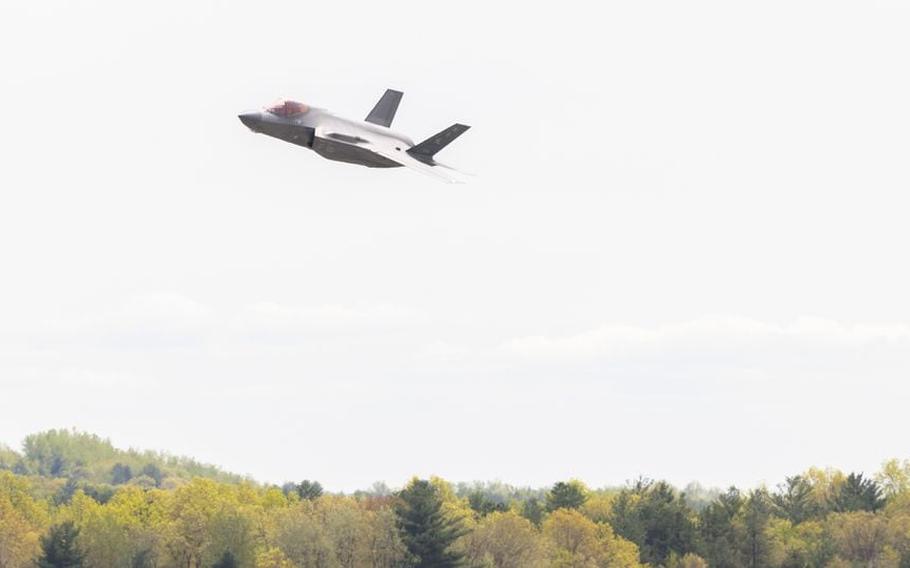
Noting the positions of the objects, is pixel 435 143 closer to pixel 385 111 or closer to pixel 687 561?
pixel 385 111

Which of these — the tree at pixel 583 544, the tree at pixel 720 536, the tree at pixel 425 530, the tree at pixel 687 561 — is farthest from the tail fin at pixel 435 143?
the tree at pixel 720 536

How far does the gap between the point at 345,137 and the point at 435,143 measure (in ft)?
21.1

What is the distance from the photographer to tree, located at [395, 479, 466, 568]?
168 meters

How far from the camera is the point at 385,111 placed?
84500 mm

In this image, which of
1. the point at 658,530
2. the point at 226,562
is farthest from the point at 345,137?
the point at 658,530

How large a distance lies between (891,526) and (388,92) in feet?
431

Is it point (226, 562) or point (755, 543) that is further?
point (755, 543)

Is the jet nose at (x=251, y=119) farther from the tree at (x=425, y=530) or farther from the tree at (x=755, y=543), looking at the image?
the tree at (x=755, y=543)

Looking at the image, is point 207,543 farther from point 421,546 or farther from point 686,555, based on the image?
point 686,555

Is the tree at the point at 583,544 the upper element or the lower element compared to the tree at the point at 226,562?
upper

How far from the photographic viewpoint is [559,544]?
612ft

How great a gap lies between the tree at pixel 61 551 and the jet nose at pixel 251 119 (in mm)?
95885

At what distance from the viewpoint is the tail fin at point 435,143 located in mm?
76625

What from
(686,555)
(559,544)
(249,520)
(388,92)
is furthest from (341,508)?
(388,92)
